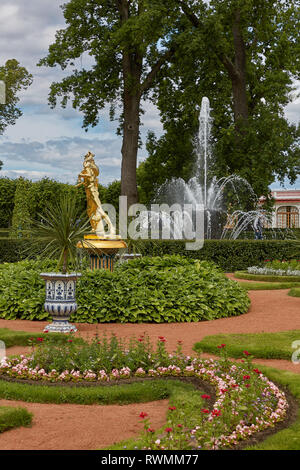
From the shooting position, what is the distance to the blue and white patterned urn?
25.7 feet

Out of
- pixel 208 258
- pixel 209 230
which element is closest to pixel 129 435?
pixel 208 258

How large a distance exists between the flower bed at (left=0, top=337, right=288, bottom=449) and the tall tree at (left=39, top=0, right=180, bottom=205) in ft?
55.5

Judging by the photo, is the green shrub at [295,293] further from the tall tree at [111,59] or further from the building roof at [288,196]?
the building roof at [288,196]

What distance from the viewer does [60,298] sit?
7.90 metres

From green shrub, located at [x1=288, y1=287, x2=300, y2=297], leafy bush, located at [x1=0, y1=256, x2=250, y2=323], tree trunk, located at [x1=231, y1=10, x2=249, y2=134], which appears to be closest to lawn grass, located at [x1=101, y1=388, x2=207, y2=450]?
leafy bush, located at [x1=0, y1=256, x2=250, y2=323]

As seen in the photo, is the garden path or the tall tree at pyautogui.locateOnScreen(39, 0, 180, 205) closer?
the garden path

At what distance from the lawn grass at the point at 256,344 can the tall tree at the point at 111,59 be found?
1533cm

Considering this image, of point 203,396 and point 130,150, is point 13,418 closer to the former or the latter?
point 203,396

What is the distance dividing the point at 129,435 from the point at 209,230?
15499mm

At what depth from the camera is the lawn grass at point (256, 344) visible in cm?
657

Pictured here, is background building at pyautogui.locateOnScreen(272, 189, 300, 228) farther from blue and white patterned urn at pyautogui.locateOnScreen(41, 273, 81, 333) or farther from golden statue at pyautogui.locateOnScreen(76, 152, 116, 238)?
blue and white patterned urn at pyautogui.locateOnScreen(41, 273, 81, 333)

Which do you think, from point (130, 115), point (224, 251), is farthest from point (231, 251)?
point (130, 115)

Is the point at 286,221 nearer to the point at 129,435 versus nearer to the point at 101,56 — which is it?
the point at 101,56

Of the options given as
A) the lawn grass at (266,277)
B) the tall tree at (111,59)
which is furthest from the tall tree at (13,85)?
the lawn grass at (266,277)
